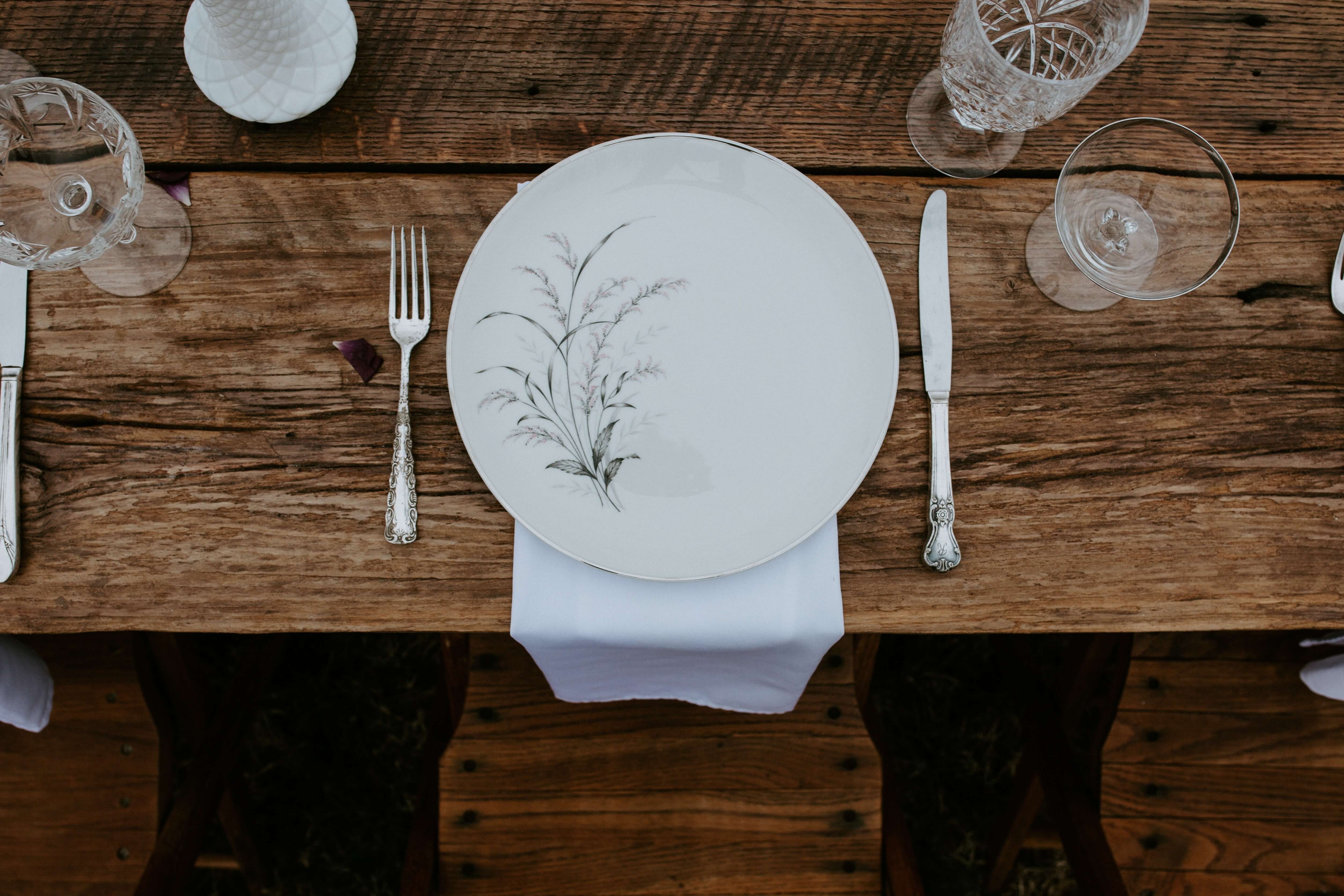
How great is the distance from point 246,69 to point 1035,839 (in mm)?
1449

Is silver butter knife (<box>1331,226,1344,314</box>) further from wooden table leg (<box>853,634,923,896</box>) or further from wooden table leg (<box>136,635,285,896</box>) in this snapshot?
wooden table leg (<box>136,635,285,896</box>)

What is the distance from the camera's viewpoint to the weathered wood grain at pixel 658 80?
744mm

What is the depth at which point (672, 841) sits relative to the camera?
0.97 m

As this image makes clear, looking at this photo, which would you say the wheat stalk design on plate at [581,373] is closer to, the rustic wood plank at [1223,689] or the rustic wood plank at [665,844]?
the rustic wood plank at [665,844]

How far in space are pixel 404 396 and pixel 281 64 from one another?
325mm

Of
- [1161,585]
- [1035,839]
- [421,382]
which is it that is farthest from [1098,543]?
[1035,839]

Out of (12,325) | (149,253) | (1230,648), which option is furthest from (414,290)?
(1230,648)

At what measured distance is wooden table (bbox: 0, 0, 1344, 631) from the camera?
27.3 inches

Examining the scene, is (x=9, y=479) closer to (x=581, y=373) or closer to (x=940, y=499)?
(x=581, y=373)

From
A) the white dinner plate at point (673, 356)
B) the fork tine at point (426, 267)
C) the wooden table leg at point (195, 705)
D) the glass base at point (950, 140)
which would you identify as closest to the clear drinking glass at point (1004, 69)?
the glass base at point (950, 140)

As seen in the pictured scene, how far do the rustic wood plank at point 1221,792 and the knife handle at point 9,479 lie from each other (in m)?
1.24

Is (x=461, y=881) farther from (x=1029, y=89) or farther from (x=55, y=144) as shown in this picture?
(x=1029, y=89)

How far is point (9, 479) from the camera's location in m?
0.67

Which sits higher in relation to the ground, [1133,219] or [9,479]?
[1133,219]
